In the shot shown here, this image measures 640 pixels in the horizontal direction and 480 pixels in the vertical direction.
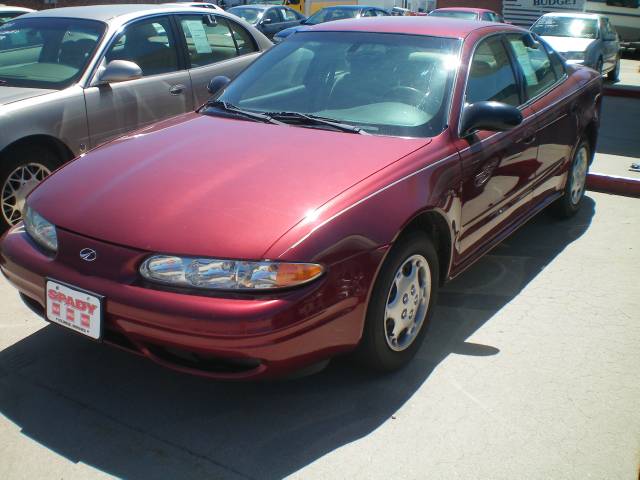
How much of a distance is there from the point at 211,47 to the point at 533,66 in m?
2.89

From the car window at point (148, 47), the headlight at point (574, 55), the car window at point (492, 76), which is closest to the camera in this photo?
the car window at point (492, 76)

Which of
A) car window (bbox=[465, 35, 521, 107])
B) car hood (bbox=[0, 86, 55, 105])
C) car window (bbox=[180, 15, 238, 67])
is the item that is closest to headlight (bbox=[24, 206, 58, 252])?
car hood (bbox=[0, 86, 55, 105])

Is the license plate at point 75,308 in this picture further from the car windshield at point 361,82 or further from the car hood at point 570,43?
the car hood at point 570,43

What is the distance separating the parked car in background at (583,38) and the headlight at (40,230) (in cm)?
1159

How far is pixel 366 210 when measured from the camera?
2842 mm

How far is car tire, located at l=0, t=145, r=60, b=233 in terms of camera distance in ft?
14.8

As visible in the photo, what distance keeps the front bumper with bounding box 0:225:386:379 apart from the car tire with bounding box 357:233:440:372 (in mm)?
115

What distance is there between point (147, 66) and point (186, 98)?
399mm

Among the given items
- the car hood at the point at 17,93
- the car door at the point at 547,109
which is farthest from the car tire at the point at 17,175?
the car door at the point at 547,109

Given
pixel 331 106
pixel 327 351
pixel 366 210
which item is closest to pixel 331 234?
pixel 366 210

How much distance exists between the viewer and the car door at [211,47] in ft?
19.5

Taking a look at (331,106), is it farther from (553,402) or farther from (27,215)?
(553,402)

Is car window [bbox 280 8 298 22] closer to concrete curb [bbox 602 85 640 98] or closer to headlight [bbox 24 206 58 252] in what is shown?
concrete curb [bbox 602 85 640 98]

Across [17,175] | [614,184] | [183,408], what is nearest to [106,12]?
[17,175]
